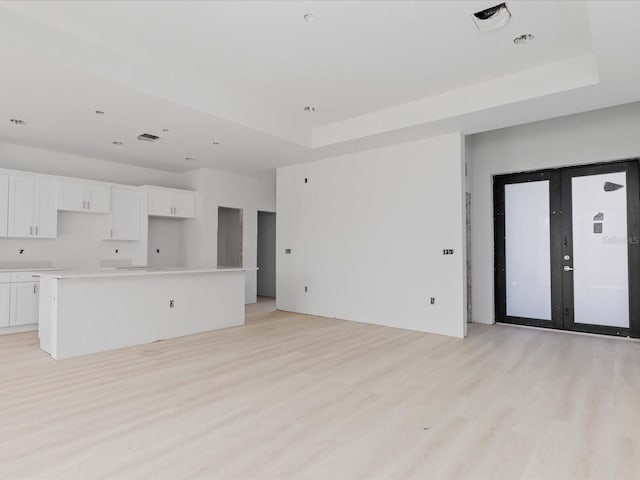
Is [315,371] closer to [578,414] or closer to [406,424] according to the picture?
[406,424]

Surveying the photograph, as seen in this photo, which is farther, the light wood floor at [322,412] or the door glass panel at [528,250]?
the door glass panel at [528,250]

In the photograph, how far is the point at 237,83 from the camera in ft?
15.2

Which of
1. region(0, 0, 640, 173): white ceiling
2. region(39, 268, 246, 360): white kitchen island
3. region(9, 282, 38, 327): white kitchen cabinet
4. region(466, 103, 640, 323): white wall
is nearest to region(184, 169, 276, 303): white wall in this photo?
region(0, 0, 640, 173): white ceiling

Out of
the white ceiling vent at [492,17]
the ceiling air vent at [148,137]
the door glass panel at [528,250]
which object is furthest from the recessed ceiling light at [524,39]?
the ceiling air vent at [148,137]

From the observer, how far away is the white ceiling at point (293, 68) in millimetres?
3209

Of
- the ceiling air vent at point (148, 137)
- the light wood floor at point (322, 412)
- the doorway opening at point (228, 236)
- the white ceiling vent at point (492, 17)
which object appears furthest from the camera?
the doorway opening at point (228, 236)

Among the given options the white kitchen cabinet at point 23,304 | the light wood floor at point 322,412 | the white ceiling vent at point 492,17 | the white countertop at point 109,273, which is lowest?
the light wood floor at point 322,412

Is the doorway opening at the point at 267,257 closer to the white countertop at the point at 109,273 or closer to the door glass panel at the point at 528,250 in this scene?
the white countertop at the point at 109,273

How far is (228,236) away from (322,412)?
270 inches

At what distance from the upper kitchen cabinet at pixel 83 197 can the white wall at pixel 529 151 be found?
19.8 feet

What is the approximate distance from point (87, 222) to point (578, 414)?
714cm

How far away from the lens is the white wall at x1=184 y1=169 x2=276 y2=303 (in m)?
7.70

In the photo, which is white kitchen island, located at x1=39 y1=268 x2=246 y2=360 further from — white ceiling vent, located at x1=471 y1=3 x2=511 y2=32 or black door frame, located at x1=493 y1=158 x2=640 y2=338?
white ceiling vent, located at x1=471 y1=3 x2=511 y2=32

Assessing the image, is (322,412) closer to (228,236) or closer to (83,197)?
(83,197)
